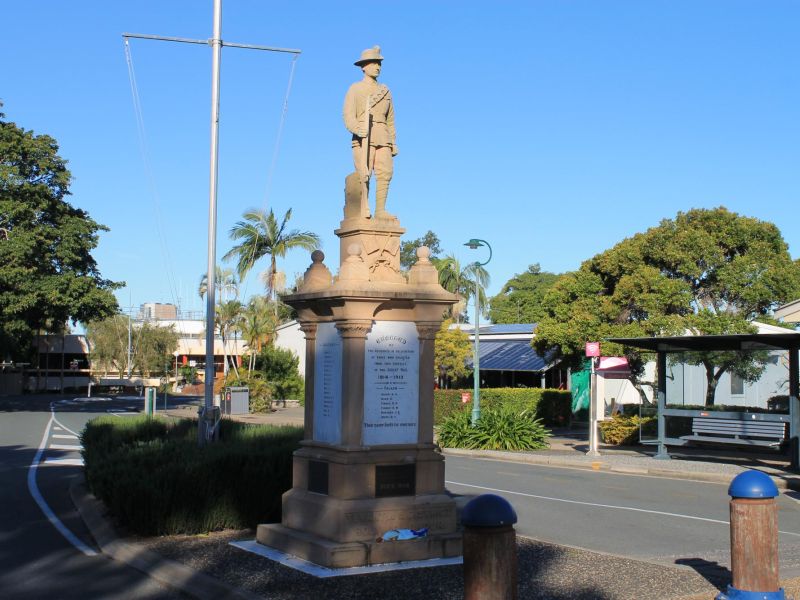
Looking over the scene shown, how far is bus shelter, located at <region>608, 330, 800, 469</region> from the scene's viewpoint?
67.2ft

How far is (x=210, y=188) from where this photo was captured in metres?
15.3

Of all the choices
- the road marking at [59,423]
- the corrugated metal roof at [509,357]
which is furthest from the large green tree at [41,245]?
the corrugated metal roof at [509,357]

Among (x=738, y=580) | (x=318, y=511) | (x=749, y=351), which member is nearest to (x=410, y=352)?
(x=318, y=511)

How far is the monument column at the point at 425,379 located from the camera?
940cm

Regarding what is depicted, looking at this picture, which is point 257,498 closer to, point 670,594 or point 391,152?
point 391,152

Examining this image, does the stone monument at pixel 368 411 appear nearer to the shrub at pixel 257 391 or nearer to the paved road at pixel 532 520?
the paved road at pixel 532 520

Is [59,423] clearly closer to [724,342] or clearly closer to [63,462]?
[63,462]

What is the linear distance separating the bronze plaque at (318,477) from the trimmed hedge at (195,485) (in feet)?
4.90

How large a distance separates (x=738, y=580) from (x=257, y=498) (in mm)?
5649

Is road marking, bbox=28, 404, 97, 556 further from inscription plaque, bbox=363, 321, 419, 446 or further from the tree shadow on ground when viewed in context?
the tree shadow on ground

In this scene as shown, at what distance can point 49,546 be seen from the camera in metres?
10.4

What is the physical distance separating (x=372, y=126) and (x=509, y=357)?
33842 mm

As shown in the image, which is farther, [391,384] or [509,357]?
[509,357]

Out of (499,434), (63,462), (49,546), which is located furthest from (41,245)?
(49,546)
